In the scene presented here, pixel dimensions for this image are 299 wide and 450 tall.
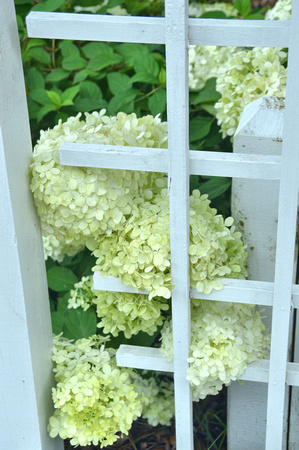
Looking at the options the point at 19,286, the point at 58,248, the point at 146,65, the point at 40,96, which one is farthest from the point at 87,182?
the point at 40,96

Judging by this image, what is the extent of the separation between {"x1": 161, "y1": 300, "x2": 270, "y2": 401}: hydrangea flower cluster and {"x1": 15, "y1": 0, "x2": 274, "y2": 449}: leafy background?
11.8 inches

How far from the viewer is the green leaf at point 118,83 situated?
1.94m

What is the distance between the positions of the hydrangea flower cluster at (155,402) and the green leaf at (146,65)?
37.2 inches

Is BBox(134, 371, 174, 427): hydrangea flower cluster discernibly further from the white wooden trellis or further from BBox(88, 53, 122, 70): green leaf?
BBox(88, 53, 122, 70): green leaf

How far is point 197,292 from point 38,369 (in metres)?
0.44

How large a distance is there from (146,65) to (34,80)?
445 millimetres

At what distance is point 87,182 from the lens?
124 centimetres

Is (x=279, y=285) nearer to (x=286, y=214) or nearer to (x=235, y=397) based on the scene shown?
(x=286, y=214)

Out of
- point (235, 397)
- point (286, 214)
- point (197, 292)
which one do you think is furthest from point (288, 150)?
point (235, 397)

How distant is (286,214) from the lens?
45.8 inches

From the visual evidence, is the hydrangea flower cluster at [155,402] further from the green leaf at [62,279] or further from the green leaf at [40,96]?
the green leaf at [40,96]

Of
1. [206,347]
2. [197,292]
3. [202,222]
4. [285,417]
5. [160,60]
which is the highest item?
[160,60]

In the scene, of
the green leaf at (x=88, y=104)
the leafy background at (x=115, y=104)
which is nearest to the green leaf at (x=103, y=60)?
the leafy background at (x=115, y=104)

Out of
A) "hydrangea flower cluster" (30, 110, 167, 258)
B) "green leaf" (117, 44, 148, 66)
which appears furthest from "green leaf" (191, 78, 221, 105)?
"hydrangea flower cluster" (30, 110, 167, 258)
